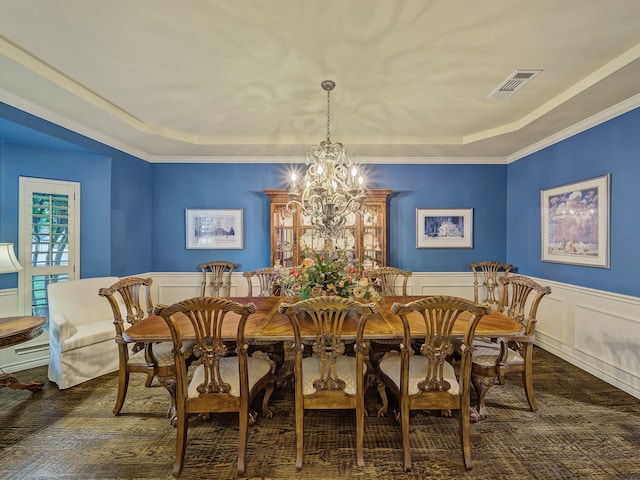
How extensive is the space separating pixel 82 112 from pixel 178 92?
1105mm

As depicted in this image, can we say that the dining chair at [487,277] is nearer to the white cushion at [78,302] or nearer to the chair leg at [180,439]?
the chair leg at [180,439]

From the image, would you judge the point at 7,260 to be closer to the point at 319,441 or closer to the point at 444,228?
the point at 319,441

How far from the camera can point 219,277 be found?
170 inches

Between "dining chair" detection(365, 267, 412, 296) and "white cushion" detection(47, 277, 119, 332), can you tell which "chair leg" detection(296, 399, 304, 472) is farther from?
"white cushion" detection(47, 277, 119, 332)

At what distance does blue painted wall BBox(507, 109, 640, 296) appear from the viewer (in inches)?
107

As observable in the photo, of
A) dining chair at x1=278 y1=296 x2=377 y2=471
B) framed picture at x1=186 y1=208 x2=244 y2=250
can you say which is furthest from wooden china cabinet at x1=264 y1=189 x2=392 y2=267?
dining chair at x1=278 y1=296 x2=377 y2=471

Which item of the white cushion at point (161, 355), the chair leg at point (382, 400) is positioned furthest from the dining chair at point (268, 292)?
the chair leg at point (382, 400)

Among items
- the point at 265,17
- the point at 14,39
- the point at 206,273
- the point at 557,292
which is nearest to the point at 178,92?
the point at 14,39

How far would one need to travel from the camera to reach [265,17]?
1.79 meters

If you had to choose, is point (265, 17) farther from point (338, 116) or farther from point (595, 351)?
point (595, 351)

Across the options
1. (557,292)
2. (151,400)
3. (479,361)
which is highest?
(557,292)

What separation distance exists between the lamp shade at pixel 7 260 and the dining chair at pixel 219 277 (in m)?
1.95

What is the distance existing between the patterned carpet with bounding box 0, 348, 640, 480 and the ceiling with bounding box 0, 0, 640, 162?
2.69 m

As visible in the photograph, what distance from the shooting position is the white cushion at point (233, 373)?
1.86 m
